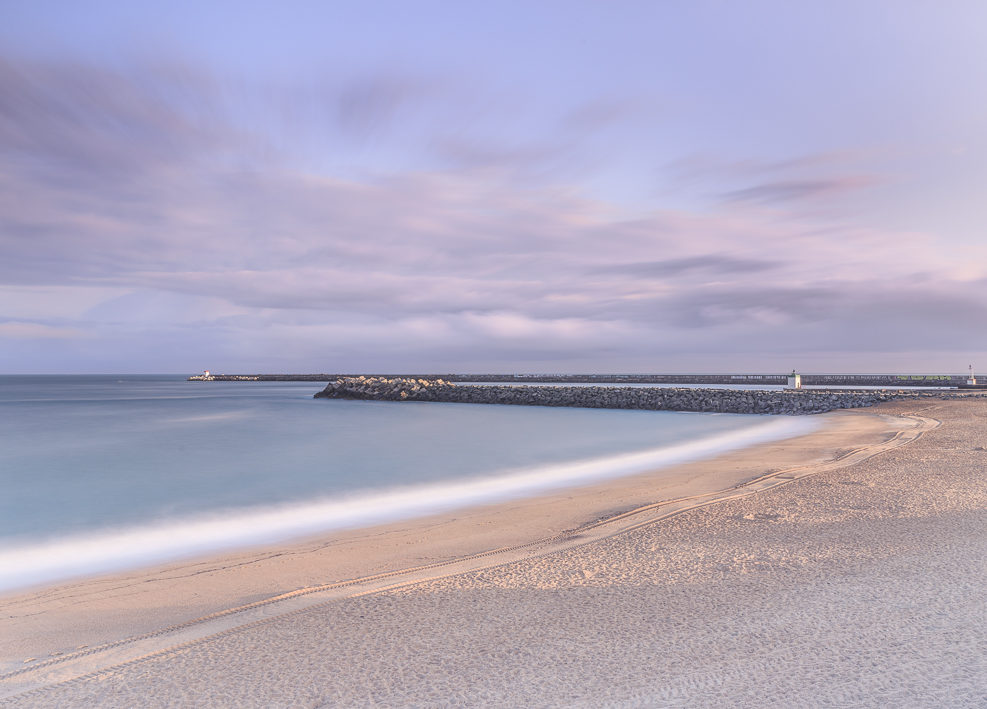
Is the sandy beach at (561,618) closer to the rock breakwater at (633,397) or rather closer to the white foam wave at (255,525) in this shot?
the white foam wave at (255,525)

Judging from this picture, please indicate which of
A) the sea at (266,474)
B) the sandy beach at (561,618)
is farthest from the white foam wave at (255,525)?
the sandy beach at (561,618)

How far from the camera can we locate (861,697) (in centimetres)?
265

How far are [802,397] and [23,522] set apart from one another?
1230 inches

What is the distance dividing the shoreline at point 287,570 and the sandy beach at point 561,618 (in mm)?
33

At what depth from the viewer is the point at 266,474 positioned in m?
13.6

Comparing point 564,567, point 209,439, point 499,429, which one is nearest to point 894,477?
point 564,567

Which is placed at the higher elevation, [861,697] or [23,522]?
[861,697]

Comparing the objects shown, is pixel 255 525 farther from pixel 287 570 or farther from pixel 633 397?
pixel 633 397

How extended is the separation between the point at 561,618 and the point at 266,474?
1132 cm

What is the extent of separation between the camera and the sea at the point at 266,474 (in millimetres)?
8102

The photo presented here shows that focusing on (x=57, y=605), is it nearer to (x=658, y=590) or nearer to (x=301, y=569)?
(x=301, y=569)

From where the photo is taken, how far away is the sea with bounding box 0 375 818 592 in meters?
8.10

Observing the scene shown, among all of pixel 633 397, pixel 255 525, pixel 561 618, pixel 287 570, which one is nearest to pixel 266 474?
pixel 255 525

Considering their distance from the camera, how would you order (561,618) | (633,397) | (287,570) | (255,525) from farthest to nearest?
(633,397) → (255,525) → (287,570) → (561,618)
